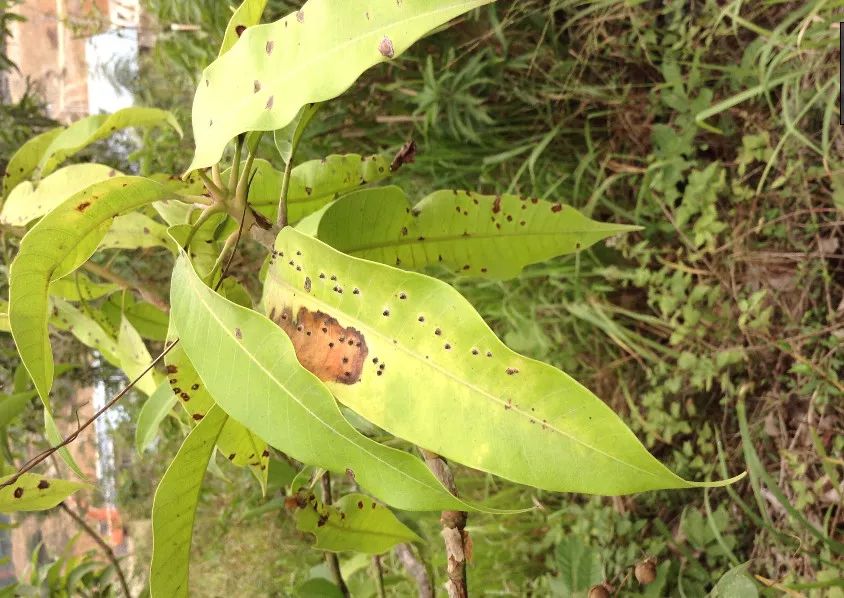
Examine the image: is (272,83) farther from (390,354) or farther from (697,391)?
(697,391)

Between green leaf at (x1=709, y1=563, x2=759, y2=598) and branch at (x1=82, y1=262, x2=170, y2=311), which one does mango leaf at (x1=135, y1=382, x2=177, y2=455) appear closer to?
branch at (x1=82, y1=262, x2=170, y2=311)

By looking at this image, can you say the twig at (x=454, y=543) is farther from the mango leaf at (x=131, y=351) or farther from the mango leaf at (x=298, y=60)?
the mango leaf at (x=131, y=351)

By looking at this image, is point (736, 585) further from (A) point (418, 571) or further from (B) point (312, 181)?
(B) point (312, 181)

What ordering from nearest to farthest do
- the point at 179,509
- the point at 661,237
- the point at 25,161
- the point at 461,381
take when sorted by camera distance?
the point at 461,381
the point at 179,509
the point at 25,161
the point at 661,237

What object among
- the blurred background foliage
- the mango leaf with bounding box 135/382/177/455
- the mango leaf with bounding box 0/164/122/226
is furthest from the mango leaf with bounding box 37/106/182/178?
the blurred background foliage

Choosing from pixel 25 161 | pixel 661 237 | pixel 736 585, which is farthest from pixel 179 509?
pixel 661 237

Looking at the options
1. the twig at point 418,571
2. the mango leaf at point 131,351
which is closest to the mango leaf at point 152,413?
the mango leaf at point 131,351
